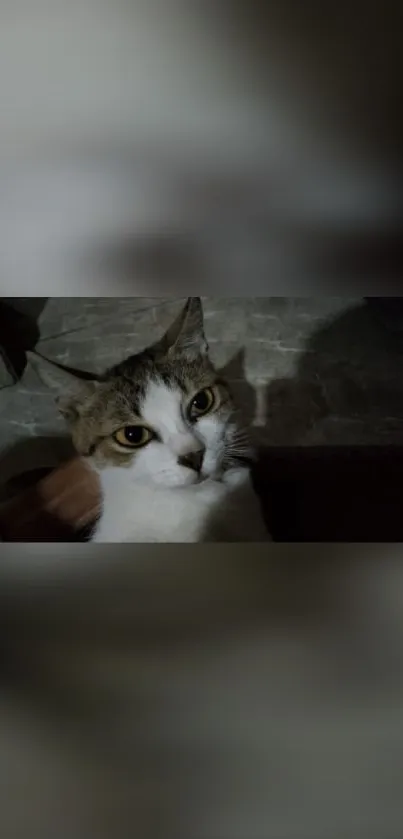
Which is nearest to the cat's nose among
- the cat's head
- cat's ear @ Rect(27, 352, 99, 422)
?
the cat's head

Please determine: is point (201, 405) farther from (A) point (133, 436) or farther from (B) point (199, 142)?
(B) point (199, 142)

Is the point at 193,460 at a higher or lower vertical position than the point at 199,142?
lower

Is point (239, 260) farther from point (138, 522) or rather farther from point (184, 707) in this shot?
point (184, 707)

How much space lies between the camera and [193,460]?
75 centimetres

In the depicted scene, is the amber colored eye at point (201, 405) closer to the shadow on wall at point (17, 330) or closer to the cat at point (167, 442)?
the cat at point (167, 442)

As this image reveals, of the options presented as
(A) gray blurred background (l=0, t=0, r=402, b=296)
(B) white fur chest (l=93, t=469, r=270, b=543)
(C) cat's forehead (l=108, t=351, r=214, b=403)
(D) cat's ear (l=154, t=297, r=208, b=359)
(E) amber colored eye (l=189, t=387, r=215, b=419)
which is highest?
(A) gray blurred background (l=0, t=0, r=402, b=296)

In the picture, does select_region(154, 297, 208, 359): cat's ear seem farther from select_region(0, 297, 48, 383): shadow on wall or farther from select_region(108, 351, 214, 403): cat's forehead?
select_region(0, 297, 48, 383): shadow on wall

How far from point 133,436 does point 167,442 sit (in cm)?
3

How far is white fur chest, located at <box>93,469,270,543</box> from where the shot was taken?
74cm

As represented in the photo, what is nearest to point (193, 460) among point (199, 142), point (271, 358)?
point (271, 358)

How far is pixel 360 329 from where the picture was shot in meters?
0.77

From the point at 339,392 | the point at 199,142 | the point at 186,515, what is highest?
the point at 199,142

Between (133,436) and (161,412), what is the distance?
0.03 meters

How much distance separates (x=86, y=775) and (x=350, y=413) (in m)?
0.39
